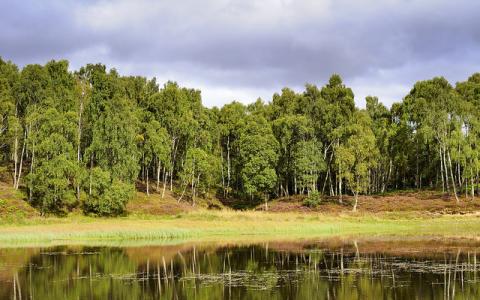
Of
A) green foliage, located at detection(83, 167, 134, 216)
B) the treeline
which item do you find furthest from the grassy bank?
the treeline

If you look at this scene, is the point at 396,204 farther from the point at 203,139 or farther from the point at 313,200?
the point at 203,139

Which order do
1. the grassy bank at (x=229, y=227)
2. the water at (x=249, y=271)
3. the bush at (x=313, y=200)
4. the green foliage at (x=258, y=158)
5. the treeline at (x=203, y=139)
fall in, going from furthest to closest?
the green foliage at (x=258, y=158)
the bush at (x=313, y=200)
the treeline at (x=203, y=139)
the grassy bank at (x=229, y=227)
the water at (x=249, y=271)

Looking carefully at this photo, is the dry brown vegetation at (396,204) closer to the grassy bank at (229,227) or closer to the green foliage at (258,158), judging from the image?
the green foliage at (258,158)

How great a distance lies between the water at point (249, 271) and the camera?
29.6 m

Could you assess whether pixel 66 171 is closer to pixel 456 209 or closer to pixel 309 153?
pixel 309 153

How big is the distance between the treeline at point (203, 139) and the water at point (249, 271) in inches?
1215

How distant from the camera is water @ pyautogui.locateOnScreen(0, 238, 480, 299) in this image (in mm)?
29609

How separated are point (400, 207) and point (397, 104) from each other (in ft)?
152

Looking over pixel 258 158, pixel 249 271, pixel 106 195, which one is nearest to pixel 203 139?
pixel 258 158

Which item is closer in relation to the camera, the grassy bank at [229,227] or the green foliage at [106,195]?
the grassy bank at [229,227]

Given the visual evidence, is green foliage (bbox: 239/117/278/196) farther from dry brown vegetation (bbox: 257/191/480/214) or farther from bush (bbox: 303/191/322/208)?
bush (bbox: 303/191/322/208)

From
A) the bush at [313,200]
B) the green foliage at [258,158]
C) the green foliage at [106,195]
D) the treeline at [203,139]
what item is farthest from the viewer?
the green foliage at [258,158]

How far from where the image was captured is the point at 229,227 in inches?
2689

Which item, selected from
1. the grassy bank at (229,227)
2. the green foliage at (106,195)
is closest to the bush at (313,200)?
the grassy bank at (229,227)
